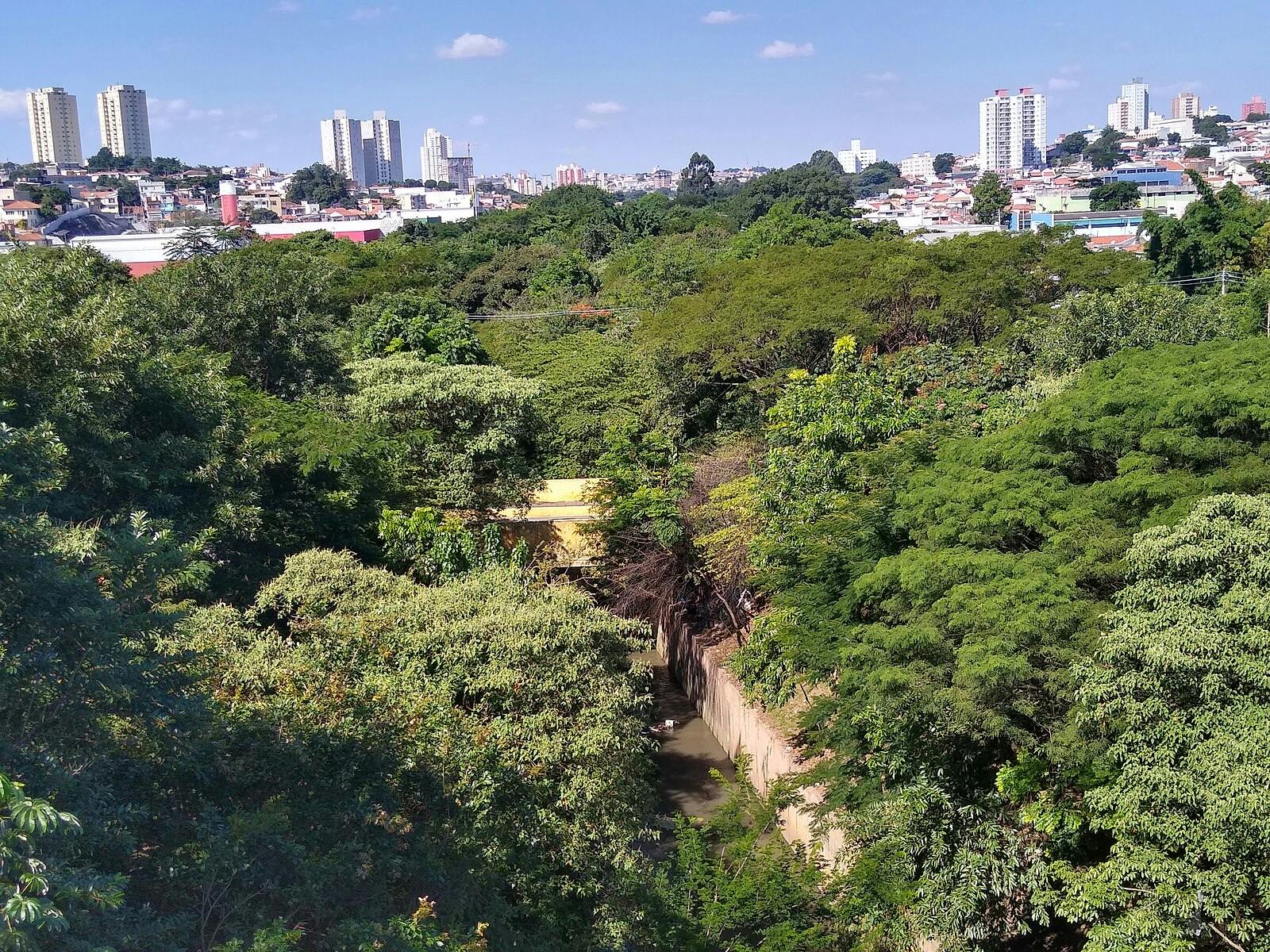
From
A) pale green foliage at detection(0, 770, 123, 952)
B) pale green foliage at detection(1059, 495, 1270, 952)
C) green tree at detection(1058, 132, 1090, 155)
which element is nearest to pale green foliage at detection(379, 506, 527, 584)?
pale green foliage at detection(1059, 495, 1270, 952)

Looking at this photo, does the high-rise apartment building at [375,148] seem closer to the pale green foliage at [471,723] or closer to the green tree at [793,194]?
the green tree at [793,194]

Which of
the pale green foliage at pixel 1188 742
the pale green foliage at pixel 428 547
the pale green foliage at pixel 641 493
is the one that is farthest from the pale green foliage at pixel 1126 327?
the pale green foliage at pixel 428 547

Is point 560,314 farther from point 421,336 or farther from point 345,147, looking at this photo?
point 345,147

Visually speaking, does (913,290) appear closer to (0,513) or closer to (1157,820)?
(1157,820)

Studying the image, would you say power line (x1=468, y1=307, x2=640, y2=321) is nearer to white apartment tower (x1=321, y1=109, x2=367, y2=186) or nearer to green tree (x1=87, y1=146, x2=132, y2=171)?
green tree (x1=87, y1=146, x2=132, y2=171)

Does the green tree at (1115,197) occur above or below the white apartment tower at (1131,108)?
below

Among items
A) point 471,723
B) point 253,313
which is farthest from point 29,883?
point 253,313
